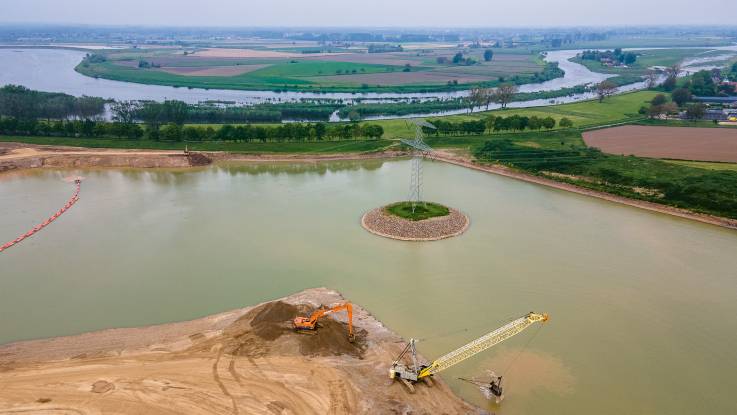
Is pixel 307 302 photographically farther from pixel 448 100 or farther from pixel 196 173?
pixel 448 100

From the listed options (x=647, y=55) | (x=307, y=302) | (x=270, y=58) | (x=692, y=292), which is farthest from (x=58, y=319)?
(x=647, y=55)

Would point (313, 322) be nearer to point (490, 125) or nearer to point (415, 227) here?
point (415, 227)

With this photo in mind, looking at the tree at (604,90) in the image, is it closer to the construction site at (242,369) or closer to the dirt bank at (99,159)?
the dirt bank at (99,159)

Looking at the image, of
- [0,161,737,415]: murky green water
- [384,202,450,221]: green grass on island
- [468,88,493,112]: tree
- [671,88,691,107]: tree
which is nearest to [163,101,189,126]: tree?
[0,161,737,415]: murky green water

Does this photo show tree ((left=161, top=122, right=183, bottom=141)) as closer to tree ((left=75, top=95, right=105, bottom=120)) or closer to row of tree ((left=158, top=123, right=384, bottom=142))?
row of tree ((left=158, top=123, right=384, bottom=142))

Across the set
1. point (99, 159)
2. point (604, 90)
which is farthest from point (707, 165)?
point (99, 159)


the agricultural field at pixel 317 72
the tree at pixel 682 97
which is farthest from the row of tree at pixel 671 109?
the agricultural field at pixel 317 72

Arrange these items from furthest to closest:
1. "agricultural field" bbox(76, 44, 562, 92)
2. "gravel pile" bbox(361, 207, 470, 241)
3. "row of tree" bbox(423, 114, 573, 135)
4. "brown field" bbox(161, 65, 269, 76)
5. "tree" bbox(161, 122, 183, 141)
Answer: "brown field" bbox(161, 65, 269, 76)
"agricultural field" bbox(76, 44, 562, 92)
"row of tree" bbox(423, 114, 573, 135)
"tree" bbox(161, 122, 183, 141)
"gravel pile" bbox(361, 207, 470, 241)
